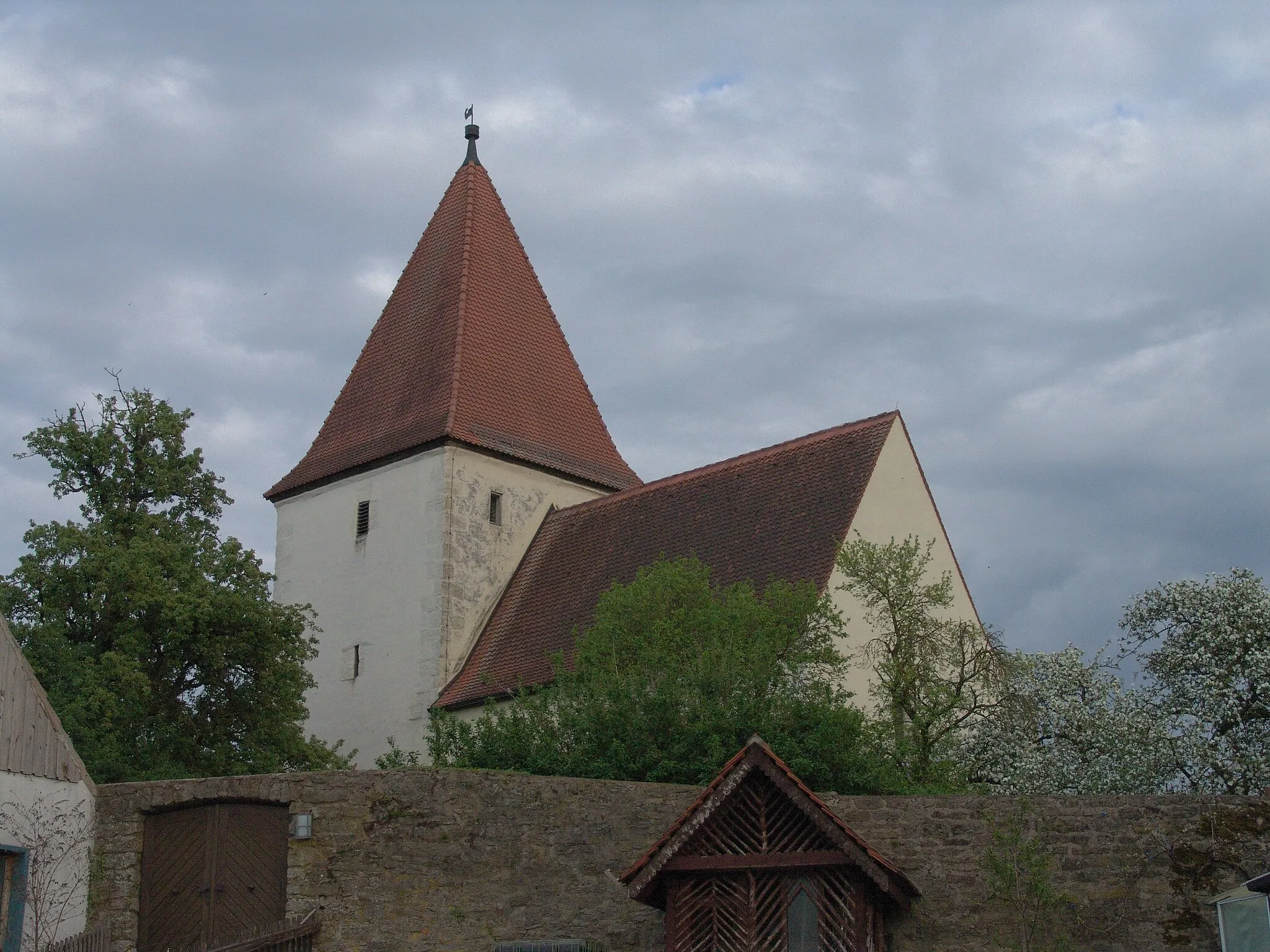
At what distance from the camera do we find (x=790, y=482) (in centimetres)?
2314

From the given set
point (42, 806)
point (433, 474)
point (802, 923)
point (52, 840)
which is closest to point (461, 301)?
point (433, 474)

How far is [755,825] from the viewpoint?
12.1m

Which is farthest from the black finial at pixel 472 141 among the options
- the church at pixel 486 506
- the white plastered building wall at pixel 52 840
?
Answer: the white plastered building wall at pixel 52 840

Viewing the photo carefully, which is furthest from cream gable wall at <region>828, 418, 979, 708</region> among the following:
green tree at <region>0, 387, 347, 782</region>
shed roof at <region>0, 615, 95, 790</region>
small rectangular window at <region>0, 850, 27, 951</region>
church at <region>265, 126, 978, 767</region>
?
small rectangular window at <region>0, 850, 27, 951</region>

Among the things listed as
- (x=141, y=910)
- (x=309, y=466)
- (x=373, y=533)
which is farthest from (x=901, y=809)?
(x=309, y=466)

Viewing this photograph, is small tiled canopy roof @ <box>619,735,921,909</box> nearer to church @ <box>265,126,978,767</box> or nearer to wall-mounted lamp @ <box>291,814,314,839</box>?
wall-mounted lamp @ <box>291,814,314,839</box>

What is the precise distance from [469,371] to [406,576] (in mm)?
3811

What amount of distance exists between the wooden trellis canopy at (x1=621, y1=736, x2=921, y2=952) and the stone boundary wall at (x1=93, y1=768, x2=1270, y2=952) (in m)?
0.72

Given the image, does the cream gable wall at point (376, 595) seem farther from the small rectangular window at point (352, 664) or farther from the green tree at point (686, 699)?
the green tree at point (686, 699)

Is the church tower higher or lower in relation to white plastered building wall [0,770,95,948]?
higher

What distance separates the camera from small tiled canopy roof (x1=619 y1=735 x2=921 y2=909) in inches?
464

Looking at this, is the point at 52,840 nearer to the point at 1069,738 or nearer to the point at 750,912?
the point at 750,912

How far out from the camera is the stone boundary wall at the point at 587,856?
1220cm

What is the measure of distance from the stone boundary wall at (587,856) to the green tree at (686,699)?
79.7 inches
